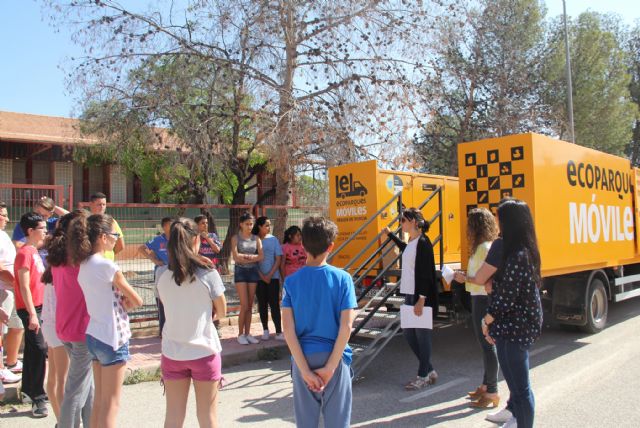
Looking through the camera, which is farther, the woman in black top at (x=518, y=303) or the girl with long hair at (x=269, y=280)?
the girl with long hair at (x=269, y=280)

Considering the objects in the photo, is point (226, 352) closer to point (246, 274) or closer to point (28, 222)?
point (246, 274)

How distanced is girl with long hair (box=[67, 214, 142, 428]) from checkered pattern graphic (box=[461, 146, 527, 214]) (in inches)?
184

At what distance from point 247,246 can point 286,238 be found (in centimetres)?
75

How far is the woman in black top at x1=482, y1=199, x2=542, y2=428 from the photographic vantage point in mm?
3639

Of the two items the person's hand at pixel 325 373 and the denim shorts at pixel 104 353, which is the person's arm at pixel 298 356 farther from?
the denim shorts at pixel 104 353

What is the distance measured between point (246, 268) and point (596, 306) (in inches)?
217

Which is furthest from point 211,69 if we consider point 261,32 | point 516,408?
point 516,408

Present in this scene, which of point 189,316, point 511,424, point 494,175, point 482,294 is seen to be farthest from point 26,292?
point 494,175

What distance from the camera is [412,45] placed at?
11758 mm

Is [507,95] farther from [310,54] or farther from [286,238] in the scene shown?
[286,238]

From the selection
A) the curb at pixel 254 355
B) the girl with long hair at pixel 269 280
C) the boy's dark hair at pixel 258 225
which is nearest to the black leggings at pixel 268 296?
the girl with long hair at pixel 269 280

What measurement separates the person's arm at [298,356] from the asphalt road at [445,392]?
203 centimetres

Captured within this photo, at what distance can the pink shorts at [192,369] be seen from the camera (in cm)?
321

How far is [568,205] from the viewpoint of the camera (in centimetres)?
694
